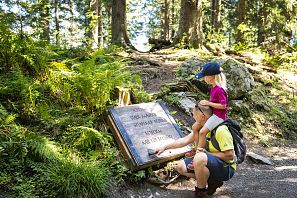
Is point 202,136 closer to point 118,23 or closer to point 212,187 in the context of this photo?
point 212,187

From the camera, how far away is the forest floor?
4.54 metres

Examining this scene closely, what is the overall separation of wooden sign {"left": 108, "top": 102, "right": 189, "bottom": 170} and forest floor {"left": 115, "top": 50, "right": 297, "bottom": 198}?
40 cm

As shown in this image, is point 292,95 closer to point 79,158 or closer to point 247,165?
point 247,165

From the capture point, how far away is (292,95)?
9758 millimetres

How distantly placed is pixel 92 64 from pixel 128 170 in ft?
8.13

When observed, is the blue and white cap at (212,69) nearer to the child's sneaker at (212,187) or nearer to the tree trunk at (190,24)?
the child's sneaker at (212,187)

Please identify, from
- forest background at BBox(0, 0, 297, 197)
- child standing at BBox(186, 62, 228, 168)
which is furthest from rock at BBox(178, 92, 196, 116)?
child standing at BBox(186, 62, 228, 168)

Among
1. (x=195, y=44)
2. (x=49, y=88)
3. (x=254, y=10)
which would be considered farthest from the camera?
(x=254, y=10)

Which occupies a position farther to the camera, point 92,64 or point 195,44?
point 195,44

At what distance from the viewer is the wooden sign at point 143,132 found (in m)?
4.76

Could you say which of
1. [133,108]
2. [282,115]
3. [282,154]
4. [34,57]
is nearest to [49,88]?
[34,57]

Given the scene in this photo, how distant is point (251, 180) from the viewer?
5.28 meters

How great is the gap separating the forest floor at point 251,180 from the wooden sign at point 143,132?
0.40 metres

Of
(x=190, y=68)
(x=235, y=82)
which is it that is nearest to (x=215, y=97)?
(x=235, y=82)
